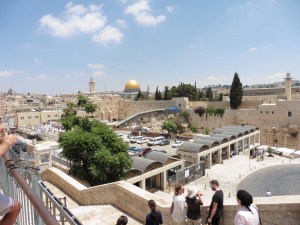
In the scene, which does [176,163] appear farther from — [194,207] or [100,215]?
[194,207]

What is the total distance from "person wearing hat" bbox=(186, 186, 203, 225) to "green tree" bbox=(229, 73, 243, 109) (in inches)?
1421

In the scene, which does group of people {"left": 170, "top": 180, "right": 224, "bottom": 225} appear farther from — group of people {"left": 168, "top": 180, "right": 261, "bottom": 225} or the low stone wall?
the low stone wall

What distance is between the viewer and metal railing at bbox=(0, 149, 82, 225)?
4.77 ft

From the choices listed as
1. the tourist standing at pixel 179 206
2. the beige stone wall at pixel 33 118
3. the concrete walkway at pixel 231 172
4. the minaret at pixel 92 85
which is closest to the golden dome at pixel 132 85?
the minaret at pixel 92 85

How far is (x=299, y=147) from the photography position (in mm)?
32312

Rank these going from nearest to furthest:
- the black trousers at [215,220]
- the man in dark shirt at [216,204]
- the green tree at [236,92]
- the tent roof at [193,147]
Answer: the man in dark shirt at [216,204]
the black trousers at [215,220]
the tent roof at [193,147]
the green tree at [236,92]

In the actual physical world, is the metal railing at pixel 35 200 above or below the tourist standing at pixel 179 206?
above

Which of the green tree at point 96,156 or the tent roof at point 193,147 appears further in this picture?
the tent roof at point 193,147

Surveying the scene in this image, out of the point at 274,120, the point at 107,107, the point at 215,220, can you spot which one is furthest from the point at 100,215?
the point at 107,107

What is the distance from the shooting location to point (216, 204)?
13.4ft

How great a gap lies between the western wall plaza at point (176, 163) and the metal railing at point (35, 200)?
0.01 meters

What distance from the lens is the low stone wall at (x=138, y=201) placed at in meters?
4.24

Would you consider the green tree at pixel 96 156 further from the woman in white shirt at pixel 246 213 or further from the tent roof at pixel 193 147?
the woman in white shirt at pixel 246 213

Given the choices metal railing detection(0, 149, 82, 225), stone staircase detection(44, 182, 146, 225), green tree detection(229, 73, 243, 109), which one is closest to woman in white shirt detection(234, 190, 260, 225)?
metal railing detection(0, 149, 82, 225)
